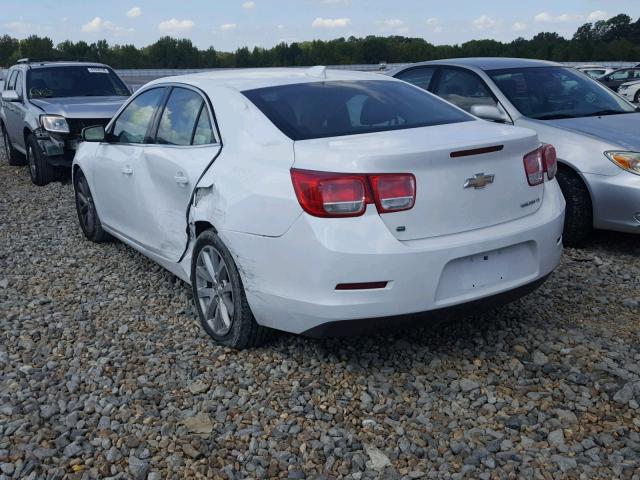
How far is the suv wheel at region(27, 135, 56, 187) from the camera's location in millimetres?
9445

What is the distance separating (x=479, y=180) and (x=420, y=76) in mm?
4263

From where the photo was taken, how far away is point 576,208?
5492 mm

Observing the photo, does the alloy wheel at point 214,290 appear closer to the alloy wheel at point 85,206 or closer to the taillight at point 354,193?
the taillight at point 354,193

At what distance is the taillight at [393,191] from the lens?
3.12m

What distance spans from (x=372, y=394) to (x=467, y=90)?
413 centimetres


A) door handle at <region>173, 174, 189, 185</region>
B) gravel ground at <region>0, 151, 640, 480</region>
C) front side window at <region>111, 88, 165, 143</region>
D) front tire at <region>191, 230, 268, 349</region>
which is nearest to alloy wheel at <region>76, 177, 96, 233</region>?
front side window at <region>111, 88, 165, 143</region>

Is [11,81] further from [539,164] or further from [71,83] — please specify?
[539,164]

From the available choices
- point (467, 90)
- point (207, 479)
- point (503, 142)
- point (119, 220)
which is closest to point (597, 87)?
point (467, 90)

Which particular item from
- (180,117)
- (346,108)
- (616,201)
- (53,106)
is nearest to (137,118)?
(180,117)

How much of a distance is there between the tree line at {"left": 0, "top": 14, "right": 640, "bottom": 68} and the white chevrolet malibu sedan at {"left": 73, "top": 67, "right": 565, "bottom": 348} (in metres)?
62.8

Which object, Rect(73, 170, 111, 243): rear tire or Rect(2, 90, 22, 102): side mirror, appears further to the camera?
Rect(2, 90, 22, 102): side mirror

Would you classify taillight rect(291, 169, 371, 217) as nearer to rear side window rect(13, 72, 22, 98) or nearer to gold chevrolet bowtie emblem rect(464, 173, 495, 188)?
gold chevrolet bowtie emblem rect(464, 173, 495, 188)

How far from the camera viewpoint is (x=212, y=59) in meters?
72.8

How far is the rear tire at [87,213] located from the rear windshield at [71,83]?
4.47 meters
